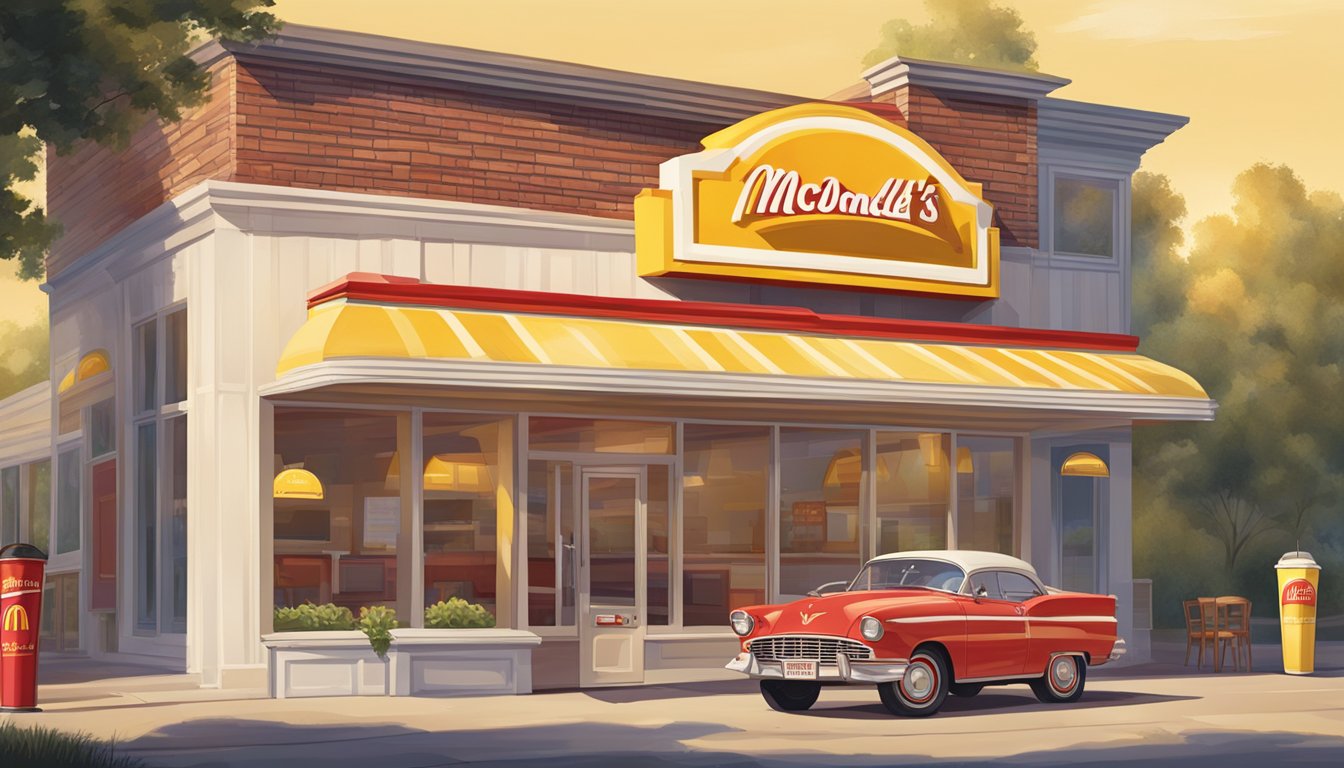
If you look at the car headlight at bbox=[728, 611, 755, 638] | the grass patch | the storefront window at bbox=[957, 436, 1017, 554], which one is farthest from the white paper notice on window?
the storefront window at bbox=[957, 436, 1017, 554]

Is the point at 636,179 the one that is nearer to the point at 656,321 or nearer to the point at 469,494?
the point at 656,321

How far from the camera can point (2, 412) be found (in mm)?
35188

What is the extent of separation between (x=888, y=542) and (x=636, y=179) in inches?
232

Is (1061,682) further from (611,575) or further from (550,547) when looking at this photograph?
(550,547)

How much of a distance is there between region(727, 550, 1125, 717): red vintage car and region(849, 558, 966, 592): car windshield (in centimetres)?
1

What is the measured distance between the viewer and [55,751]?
14.3 meters

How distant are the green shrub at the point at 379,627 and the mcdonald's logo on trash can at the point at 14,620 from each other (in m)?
3.77

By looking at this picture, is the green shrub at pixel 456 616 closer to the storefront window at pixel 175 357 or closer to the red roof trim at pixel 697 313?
the red roof trim at pixel 697 313

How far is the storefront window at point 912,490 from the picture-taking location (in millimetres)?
25031

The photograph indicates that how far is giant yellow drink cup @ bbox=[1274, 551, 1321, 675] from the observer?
24.4m

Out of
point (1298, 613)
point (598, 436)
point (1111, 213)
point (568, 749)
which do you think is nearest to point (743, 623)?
point (568, 749)

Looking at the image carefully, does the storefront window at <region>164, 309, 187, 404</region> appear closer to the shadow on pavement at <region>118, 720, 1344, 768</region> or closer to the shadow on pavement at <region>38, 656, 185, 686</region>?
the shadow on pavement at <region>38, 656, 185, 686</region>

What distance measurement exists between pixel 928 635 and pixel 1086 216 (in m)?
11.9

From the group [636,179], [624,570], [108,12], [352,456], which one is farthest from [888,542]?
[108,12]
